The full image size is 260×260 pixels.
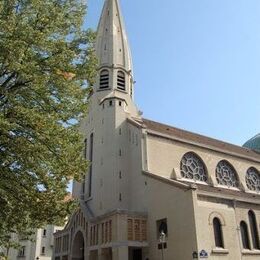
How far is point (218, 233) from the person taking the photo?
26188 mm

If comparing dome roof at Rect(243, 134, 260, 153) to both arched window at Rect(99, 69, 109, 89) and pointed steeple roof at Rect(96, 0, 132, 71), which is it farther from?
arched window at Rect(99, 69, 109, 89)

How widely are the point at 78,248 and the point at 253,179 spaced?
22.0 meters

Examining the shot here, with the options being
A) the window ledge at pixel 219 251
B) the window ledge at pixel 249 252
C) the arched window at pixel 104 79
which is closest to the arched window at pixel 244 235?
the window ledge at pixel 249 252

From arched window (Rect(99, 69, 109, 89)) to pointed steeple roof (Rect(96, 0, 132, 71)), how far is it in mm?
1054

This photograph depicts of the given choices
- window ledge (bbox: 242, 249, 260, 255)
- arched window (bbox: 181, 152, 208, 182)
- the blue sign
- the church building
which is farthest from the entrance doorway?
arched window (bbox: 181, 152, 208, 182)

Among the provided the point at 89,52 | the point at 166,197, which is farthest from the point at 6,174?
the point at 166,197

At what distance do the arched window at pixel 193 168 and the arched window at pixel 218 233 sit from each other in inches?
340

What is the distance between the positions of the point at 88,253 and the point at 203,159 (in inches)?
606

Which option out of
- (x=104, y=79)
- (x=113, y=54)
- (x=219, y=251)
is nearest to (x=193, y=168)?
(x=219, y=251)

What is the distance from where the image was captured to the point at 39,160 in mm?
14344

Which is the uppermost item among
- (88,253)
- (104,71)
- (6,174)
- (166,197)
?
(104,71)

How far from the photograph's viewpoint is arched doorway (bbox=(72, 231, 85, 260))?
33.2 meters

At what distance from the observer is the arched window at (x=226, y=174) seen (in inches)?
1470

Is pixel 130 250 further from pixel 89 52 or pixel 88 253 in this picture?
pixel 89 52
